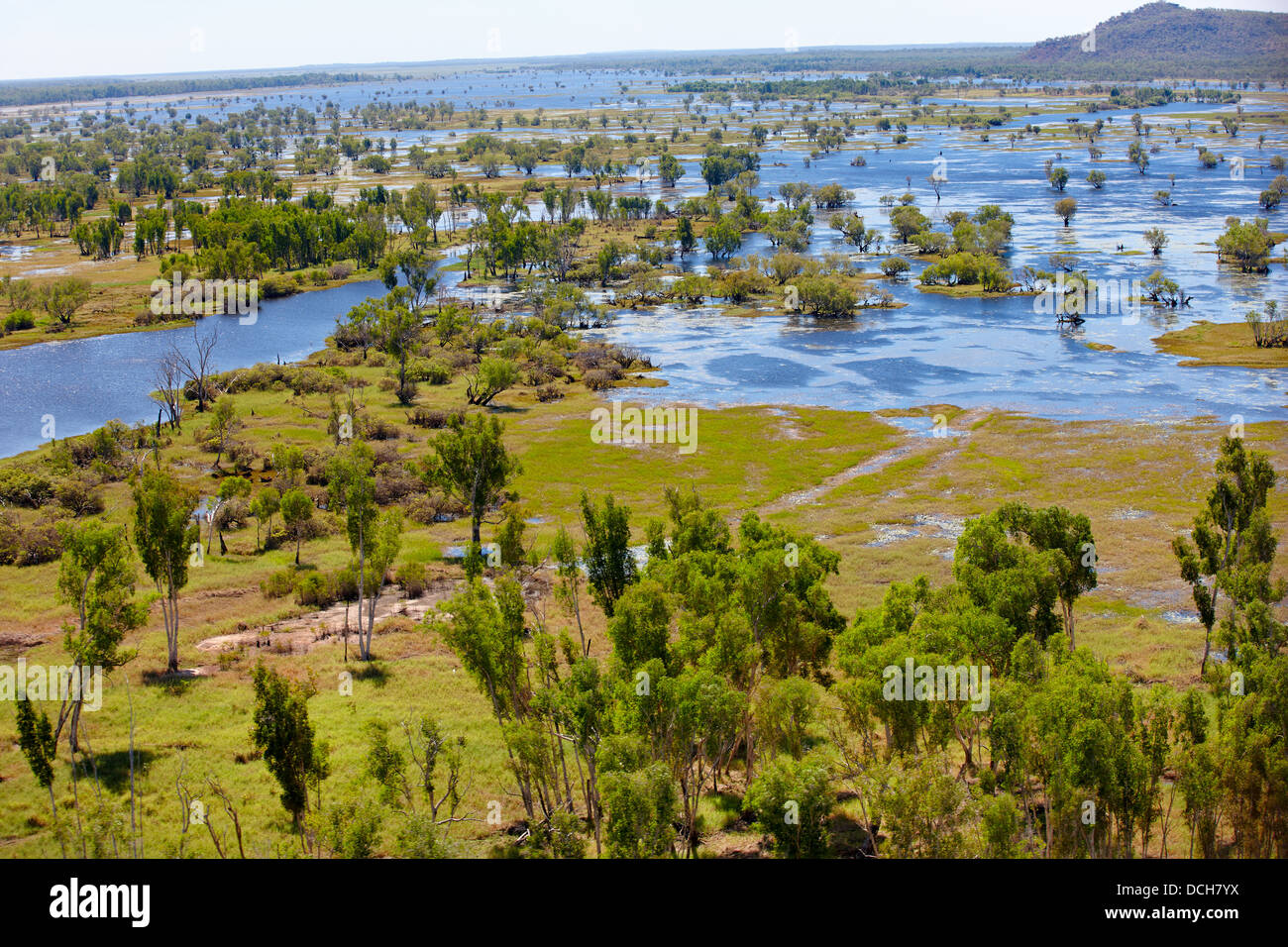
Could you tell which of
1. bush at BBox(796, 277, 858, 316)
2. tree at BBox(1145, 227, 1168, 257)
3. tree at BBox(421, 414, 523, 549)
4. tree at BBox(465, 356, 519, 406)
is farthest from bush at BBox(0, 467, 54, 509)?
tree at BBox(1145, 227, 1168, 257)

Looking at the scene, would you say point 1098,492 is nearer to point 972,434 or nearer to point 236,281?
point 972,434

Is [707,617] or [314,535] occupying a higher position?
[707,617]

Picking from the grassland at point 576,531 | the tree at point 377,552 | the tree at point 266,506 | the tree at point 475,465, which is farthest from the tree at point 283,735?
the tree at point 266,506

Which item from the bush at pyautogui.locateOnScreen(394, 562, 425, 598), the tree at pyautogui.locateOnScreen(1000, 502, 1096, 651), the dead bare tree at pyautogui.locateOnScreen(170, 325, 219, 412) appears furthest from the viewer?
the dead bare tree at pyautogui.locateOnScreen(170, 325, 219, 412)

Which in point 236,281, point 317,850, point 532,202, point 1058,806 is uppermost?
point 532,202

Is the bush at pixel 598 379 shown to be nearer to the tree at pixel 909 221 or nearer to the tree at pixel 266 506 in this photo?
the tree at pixel 266 506

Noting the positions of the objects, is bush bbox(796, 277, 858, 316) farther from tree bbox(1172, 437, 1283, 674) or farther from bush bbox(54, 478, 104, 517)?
bush bbox(54, 478, 104, 517)

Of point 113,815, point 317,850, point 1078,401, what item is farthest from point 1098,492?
point 113,815

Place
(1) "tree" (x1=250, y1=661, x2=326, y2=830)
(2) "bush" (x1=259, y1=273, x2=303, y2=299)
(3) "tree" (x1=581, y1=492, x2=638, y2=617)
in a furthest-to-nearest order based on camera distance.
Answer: (2) "bush" (x1=259, y1=273, x2=303, y2=299)
(3) "tree" (x1=581, y1=492, x2=638, y2=617)
(1) "tree" (x1=250, y1=661, x2=326, y2=830)
